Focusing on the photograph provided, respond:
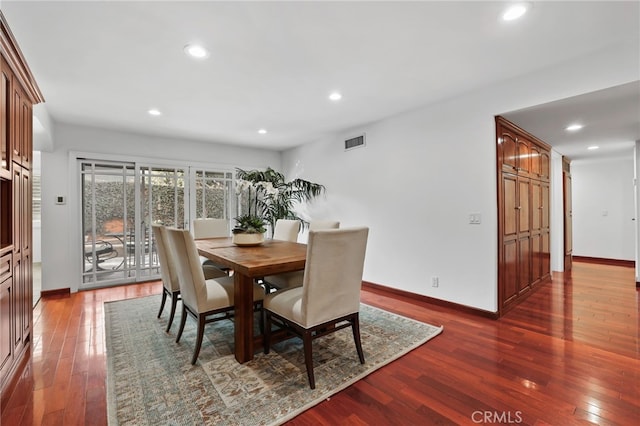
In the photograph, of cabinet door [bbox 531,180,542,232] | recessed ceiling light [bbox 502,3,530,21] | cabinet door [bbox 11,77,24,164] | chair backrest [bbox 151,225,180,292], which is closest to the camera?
recessed ceiling light [bbox 502,3,530,21]

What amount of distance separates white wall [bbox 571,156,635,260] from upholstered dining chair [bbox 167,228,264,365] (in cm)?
720

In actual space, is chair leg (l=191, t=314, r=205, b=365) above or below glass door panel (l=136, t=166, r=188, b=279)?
below

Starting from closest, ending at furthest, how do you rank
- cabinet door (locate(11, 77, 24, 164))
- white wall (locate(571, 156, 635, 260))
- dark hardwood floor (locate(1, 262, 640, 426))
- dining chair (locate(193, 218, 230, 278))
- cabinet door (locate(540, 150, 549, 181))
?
dark hardwood floor (locate(1, 262, 640, 426)), cabinet door (locate(11, 77, 24, 164)), dining chair (locate(193, 218, 230, 278)), cabinet door (locate(540, 150, 549, 181)), white wall (locate(571, 156, 635, 260))

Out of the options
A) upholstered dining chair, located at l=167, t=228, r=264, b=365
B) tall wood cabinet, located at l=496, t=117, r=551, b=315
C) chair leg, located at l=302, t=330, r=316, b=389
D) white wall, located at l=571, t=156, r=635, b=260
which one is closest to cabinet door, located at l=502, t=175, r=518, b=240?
tall wood cabinet, located at l=496, t=117, r=551, b=315

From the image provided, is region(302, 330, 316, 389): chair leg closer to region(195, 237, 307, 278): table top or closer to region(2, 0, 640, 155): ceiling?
region(195, 237, 307, 278): table top

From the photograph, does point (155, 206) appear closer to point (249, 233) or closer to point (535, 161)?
point (249, 233)

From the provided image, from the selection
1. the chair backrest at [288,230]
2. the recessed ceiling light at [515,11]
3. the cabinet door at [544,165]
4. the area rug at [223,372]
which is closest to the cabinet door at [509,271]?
the area rug at [223,372]

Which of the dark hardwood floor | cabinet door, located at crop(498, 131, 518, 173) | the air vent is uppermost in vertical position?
the air vent

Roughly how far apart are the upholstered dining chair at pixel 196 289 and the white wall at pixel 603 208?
7.20 metres

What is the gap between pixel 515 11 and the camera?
6.17ft

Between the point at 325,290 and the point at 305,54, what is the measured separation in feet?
6.13

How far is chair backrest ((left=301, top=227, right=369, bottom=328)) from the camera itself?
1897mm

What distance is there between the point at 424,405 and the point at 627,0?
2.72 m

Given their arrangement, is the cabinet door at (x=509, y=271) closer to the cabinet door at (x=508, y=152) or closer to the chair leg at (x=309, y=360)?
the cabinet door at (x=508, y=152)
